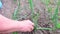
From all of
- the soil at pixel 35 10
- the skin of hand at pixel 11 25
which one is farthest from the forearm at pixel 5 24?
the soil at pixel 35 10

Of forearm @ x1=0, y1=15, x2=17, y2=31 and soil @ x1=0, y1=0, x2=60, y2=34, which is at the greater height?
forearm @ x1=0, y1=15, x2=17, y2=31

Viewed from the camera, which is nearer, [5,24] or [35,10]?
[5,24]

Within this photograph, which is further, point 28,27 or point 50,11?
point 50,11

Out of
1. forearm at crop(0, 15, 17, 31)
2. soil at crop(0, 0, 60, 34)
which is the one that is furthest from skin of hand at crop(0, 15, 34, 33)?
soil at crop(0, 0, 60, 34)

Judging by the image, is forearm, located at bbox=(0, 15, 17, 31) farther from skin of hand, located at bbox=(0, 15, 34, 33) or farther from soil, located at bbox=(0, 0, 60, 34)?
soil, located at bbox=(0, 0, 60, 34)

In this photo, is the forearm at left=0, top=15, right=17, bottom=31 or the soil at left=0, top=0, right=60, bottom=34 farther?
the soil at left=0, top=0, right=60, bottom=34

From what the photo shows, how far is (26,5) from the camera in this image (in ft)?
6.08

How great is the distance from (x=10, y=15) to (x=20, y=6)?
14cm

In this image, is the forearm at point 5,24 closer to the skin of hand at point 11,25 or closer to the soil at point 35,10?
the skin of hand at point 11,25

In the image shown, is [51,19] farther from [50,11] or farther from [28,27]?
[28,27]

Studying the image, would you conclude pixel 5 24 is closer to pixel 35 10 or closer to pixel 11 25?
pixel 11 25

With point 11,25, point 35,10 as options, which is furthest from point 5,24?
point 35,10

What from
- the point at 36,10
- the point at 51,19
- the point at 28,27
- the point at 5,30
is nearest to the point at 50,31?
the point at 51,19

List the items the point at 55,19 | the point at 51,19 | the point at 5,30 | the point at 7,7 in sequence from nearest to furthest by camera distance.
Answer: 1. the point at 5,30
2. the point at 55,19
3. the point at 51,19
4. the point at 7,7
